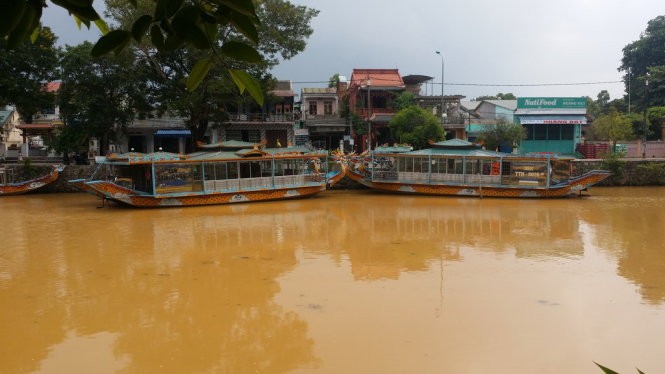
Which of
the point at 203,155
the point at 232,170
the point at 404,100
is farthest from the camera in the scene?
the point at 404,100

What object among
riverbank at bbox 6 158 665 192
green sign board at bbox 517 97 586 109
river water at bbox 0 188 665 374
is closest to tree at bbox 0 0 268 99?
river water at bbox 0 188 665 374

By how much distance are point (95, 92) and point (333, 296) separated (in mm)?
17024

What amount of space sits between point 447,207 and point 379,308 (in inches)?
397

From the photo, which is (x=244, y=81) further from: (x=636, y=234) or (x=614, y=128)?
(x=614, y=128)

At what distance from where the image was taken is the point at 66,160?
22.2 m

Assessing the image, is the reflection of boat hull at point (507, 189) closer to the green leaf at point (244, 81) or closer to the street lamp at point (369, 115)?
the street lamp at point (369, 115)

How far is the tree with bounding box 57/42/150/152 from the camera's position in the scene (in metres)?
19.9

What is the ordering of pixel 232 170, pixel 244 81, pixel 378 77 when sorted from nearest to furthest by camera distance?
pixel 244 81 < pixel 232 170 < pixel 378 77

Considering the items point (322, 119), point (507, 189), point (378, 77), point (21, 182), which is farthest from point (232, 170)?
point (378, 77)

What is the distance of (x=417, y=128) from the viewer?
23.3m

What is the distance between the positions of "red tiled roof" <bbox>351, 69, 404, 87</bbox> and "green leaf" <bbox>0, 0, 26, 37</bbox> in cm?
2799

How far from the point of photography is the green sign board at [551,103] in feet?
90.6

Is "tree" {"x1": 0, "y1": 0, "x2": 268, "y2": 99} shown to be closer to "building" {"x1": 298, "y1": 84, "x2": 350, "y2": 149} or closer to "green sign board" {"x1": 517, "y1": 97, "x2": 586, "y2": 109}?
"building" {"x1": 298, "y1": 84, "x2": 350, "y2": 149}

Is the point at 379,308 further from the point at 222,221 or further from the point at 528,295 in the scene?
the point at 222,221
